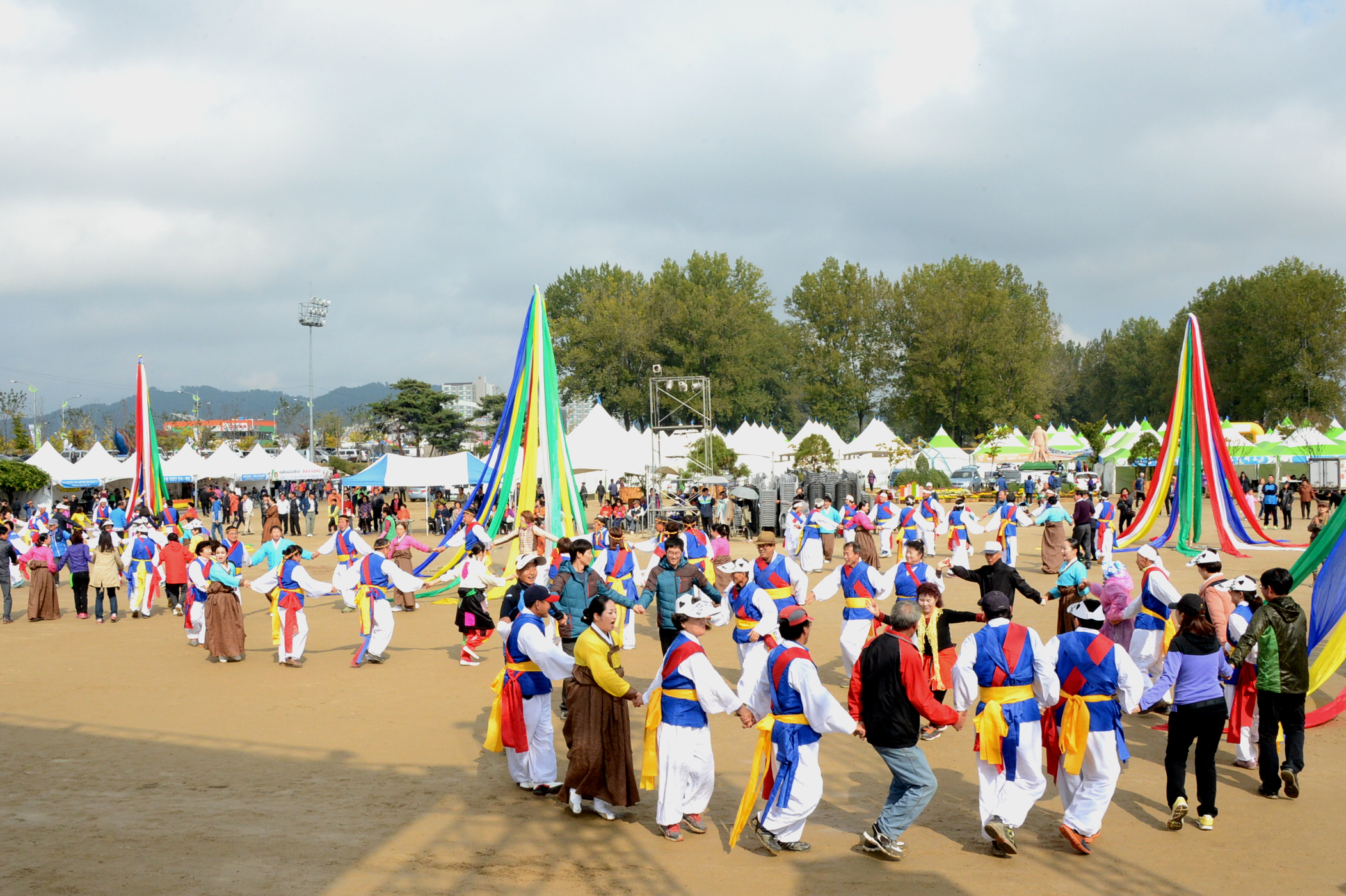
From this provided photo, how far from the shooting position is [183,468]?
34.8 meters

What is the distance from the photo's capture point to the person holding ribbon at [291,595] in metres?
10.8

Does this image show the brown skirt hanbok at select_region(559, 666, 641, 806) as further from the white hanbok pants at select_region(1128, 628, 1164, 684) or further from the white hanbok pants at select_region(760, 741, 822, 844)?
the white hanbok pants at select_region(1128, 628, 1164, 684)

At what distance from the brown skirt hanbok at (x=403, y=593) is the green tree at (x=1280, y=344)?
4686cm

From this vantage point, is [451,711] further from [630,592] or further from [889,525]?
[889,525]

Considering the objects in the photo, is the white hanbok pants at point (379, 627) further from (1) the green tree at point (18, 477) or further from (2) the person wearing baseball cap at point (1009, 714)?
(1) the green tree at point (18, 477)

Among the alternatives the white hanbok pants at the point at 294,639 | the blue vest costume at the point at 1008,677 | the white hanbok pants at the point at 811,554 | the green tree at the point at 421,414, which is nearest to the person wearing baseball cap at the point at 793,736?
the blue vest costume at the point at 1008,677

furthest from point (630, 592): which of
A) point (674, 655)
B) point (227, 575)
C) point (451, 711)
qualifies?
point (674, 655)

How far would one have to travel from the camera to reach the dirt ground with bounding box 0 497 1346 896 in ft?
16.7

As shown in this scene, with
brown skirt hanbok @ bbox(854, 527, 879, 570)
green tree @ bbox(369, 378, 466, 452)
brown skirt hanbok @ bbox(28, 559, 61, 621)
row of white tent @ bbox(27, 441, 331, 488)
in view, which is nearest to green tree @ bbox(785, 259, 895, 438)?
green tree @ bbox(369, 378, 466, 452)

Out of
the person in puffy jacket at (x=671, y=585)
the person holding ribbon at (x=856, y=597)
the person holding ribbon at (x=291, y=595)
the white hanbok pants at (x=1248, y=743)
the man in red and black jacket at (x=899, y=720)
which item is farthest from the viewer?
the person holding ribbon at (x=291, y=595)

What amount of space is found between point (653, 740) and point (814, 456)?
2987 cm

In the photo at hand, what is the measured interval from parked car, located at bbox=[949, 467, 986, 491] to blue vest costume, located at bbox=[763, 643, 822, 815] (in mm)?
36806

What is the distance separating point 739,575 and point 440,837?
11.2ft

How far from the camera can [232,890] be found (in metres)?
4.87
